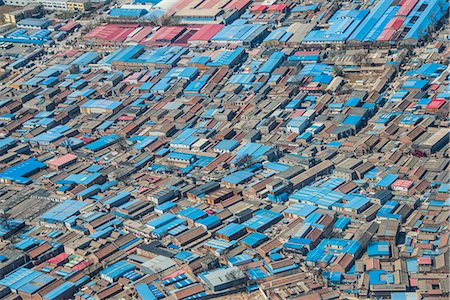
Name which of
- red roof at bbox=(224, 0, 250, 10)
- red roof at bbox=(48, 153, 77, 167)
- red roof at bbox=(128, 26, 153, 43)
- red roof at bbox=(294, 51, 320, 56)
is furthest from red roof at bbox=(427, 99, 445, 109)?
red roof at bbox=(128, 26, 153, 43)

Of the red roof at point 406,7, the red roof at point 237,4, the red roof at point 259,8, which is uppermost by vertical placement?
the red roof at point 237,4

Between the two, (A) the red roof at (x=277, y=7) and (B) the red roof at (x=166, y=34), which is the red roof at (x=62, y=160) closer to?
(B) the red roof at (x=166, y=34)

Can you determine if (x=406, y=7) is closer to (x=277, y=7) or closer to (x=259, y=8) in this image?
(x=277, y=7)

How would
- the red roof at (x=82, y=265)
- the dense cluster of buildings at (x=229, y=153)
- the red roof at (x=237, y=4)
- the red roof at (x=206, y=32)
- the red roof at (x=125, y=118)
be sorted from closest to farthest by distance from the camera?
the dense cluster of buildings at (x=229, y=153) < the red roof at (x=82, y=265) < the red roof at (x=125, y=118) < the red roof at (x=206, y=32) < the red roof at (x=237, y=4)

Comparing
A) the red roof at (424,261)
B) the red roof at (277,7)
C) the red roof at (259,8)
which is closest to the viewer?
the red roof at (424,261)

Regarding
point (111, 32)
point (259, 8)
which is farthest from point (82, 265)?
point (259, 8)

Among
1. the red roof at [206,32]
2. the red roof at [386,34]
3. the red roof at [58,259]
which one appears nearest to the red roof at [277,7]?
the red roof at [206,32]

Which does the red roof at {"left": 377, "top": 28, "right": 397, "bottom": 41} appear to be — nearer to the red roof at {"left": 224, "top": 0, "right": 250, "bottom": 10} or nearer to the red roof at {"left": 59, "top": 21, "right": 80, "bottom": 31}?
the red roof at {"left": 224, "top": 0, "right": 250, "bottom": 10}

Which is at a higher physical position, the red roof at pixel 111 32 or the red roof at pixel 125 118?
the red roof at pixel 111 32
